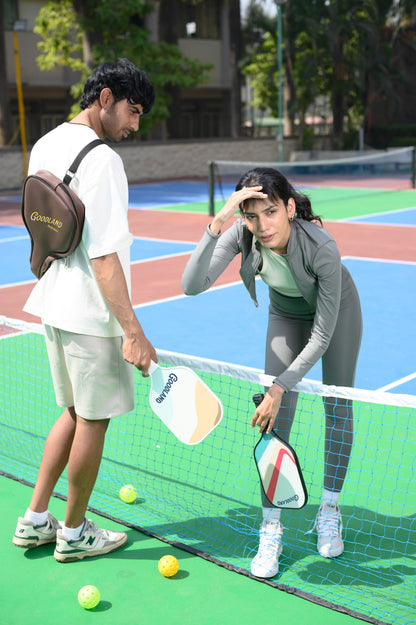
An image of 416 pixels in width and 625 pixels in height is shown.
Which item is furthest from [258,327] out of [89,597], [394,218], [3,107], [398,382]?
[3,107]

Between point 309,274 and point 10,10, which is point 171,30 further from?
point 309,274

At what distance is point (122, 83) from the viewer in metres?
3.38

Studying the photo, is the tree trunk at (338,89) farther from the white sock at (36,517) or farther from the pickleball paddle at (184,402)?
the white sock at (36,517)

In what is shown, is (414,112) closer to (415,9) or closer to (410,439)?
(415,9)

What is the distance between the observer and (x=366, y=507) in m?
4.29

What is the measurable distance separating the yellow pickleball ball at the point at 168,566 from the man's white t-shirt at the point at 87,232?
40.4 inches

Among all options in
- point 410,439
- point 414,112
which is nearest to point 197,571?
point 410,439

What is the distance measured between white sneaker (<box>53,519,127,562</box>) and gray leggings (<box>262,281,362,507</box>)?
0.76 meters

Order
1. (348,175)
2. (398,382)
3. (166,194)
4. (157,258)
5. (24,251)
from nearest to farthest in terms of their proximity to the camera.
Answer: (398,382) → (157,258) → (24,251) → (166,194) → (348,175)

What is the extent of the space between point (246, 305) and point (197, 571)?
19.7 feet

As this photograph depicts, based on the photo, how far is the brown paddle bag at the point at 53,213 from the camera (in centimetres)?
335

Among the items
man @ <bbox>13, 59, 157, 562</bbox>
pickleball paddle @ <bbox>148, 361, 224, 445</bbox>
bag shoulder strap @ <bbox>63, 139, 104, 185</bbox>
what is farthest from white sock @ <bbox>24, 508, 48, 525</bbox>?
bag shoulder strap @ <bbox>63, 139, 104, 185</bbox>

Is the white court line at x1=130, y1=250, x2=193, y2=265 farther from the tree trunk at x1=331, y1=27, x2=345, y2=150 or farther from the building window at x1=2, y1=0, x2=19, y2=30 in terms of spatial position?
the building window at x1=2, y1=0, x2=19, y2=30

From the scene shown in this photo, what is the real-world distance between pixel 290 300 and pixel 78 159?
3.85 feet
